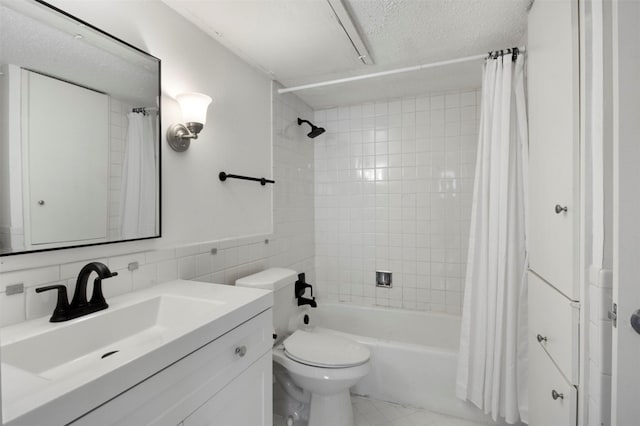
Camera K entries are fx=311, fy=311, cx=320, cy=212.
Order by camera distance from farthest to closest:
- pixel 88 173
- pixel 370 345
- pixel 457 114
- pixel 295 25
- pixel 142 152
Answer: pixel 457 114, pixel 370 345, pixel 295 25, pixel 142 152, pixel 88 173

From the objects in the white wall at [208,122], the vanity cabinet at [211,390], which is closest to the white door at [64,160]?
the white wall at [208,122]

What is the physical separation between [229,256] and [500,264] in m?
1.48

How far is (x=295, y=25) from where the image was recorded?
61.9 inches

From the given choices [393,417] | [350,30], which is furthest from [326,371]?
[350,30]

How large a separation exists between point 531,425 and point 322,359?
100 cm

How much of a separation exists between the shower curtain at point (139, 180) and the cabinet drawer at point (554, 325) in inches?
62.6

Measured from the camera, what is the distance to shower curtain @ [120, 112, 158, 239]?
1.26m

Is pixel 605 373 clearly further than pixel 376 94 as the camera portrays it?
No

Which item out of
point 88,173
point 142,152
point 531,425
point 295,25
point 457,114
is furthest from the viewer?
point 457,114

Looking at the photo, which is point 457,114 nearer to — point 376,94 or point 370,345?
point 376,94

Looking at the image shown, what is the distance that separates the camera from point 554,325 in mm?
1150

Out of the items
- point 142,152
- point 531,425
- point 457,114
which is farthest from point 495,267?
point 142,152

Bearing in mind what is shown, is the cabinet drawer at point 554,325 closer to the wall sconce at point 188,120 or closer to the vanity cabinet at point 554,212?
the vanity cabinet at point 554,212

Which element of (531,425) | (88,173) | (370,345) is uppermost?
(88,173)
